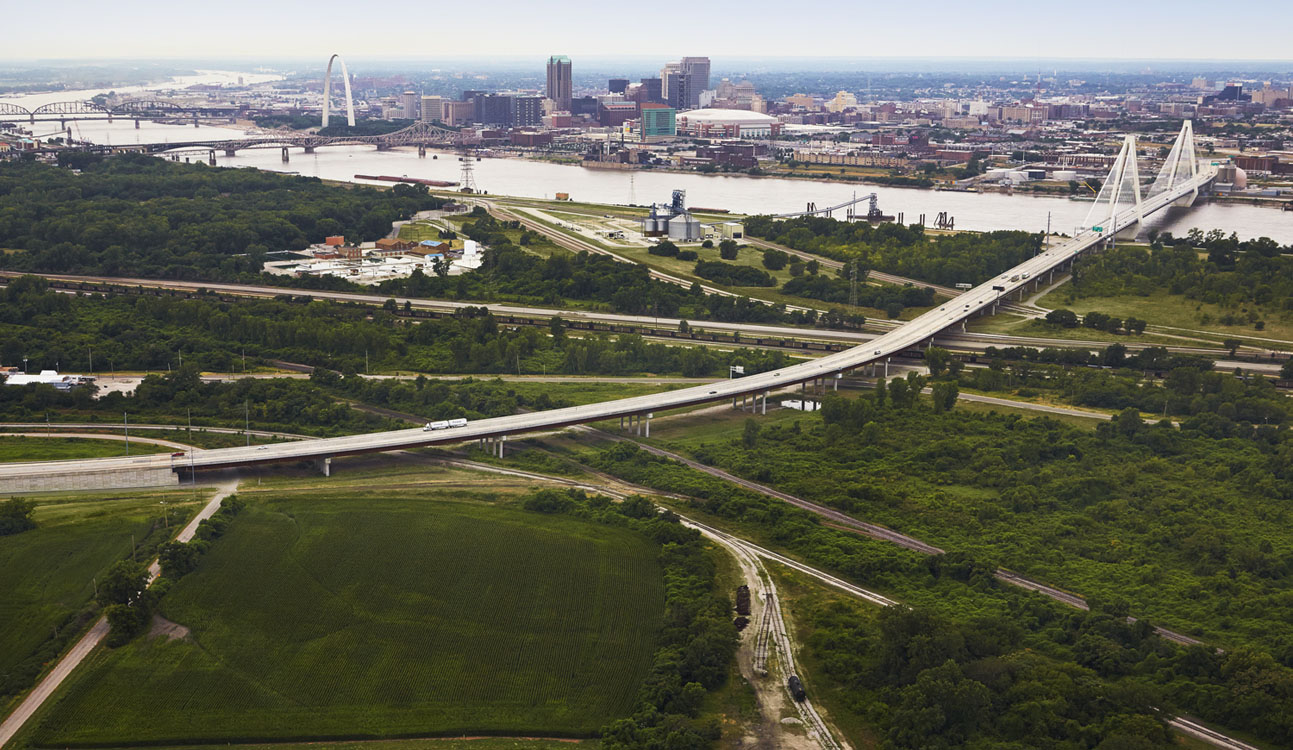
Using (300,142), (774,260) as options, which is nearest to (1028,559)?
(774,260)

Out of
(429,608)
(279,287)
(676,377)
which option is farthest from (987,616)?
(279,287)

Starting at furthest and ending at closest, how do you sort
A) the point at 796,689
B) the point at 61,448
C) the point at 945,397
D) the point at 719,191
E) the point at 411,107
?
the point at 411,107 → the point at 719,191 → the point at 945,397 → the point at 61,448 → the point at 796,689

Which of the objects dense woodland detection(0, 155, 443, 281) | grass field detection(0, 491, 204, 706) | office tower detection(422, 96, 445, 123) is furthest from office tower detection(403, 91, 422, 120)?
grass field detection(0, 491, 204, 706)

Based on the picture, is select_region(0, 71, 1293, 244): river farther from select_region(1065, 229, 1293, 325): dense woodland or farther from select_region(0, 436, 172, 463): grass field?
select_region(0, 436, 172, 463): grass field

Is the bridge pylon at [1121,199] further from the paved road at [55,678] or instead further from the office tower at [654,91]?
the office tower at [654,91]

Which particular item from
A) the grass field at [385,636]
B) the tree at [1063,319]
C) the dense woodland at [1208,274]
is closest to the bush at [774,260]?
the dense woodland at [1208,274]

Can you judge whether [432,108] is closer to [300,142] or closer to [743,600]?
[300,142]

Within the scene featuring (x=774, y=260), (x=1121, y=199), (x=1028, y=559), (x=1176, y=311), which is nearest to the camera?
(x=1028, y=559)
